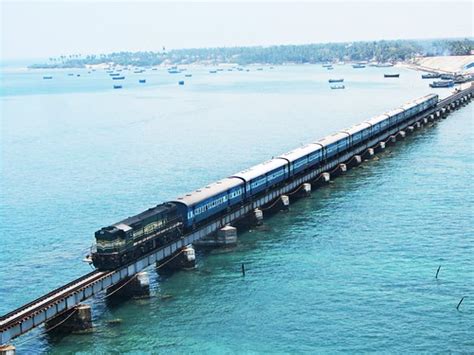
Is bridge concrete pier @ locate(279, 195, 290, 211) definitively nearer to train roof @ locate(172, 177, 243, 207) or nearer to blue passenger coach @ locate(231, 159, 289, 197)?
blue passenger coach @ locate(231, 159, 289, 197)

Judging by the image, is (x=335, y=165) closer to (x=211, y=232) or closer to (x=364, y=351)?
(x=211, y=232)

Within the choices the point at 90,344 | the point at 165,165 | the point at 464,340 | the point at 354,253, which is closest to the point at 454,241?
the point at 354,253

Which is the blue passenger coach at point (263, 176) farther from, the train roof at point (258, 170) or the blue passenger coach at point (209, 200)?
the blue passenger coach at point (209, 200)

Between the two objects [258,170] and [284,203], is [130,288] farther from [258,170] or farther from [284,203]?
[284,203]

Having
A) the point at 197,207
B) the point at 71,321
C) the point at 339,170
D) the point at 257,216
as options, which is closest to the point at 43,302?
the point at 71,321

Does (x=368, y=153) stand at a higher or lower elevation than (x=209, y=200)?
lower
